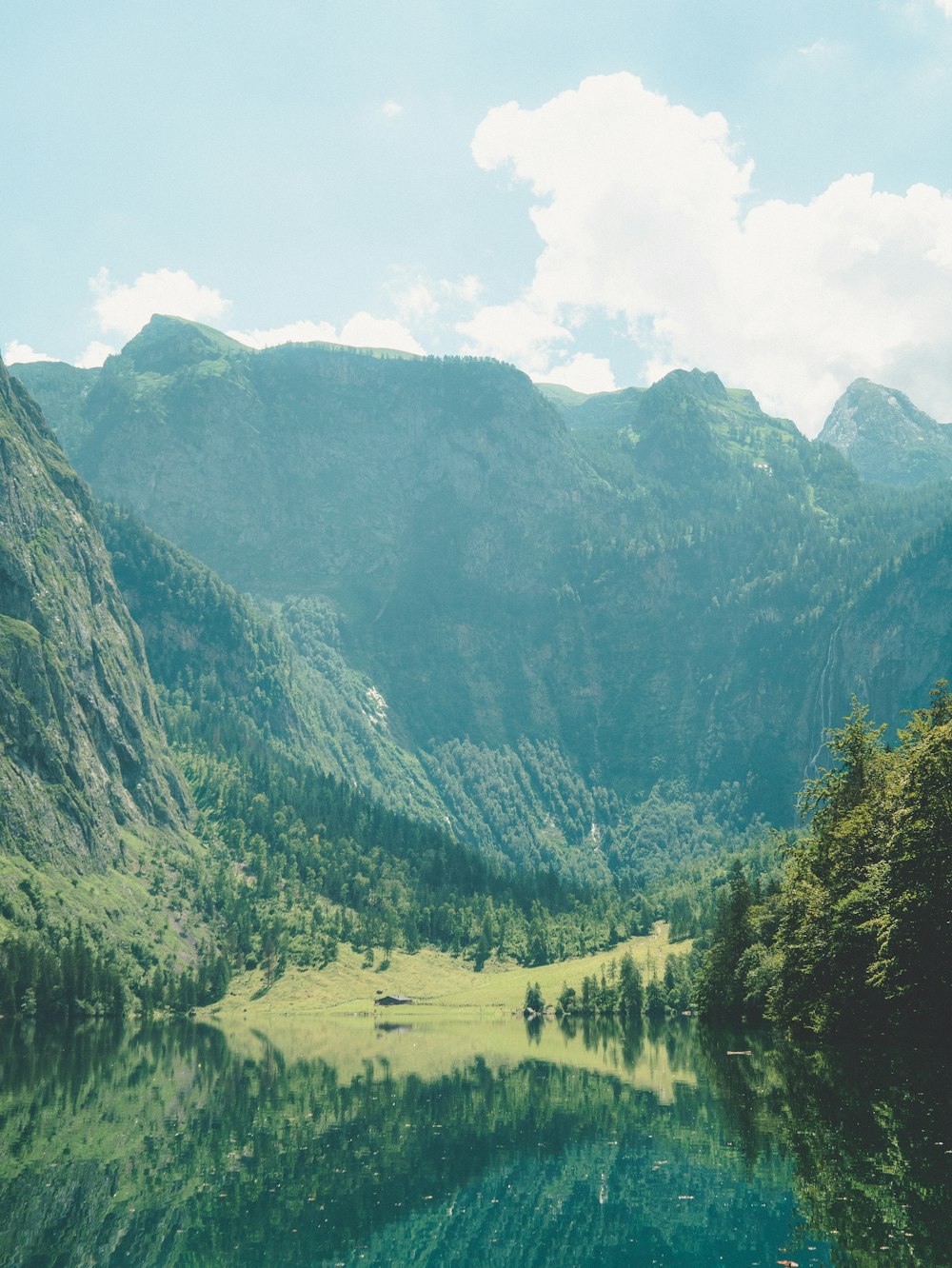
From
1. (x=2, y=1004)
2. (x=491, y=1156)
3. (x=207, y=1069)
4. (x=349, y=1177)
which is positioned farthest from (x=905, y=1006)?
(x=2, y=1004)

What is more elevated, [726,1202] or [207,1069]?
[726,1202]

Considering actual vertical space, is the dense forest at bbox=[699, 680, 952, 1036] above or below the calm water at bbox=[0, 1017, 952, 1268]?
above

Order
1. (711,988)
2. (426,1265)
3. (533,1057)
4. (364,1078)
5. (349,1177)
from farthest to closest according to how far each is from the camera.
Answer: (711,988)
(533,1057)
(364,1078)
(349,1177)
(426,1265)

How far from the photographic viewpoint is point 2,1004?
175m

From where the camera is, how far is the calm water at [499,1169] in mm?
35031

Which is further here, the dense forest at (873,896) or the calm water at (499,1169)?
the dense forest at (873,896)

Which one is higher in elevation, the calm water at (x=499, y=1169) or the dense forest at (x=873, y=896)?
the dense forest at (x=873, y=896)

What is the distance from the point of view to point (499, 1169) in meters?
47.7

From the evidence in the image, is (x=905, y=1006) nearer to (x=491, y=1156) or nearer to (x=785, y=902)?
(x=491, y=1156)

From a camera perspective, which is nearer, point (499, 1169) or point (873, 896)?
point (499, 1169)

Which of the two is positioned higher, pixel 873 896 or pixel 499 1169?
pixel 873 896

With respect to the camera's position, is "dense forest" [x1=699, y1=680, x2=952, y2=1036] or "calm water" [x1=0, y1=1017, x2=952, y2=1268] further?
"dense forest" [x1=699, y1=680, x2=952, y2=1036]

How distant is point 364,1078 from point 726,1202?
6044 cm

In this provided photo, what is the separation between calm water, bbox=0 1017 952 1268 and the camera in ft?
115
